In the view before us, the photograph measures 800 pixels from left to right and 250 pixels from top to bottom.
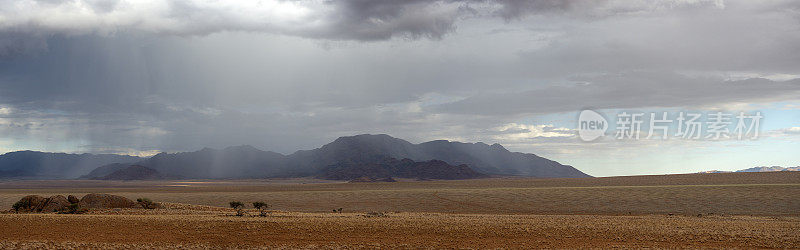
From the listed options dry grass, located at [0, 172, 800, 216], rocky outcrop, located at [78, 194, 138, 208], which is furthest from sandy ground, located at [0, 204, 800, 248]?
dry grass, located at [0, 172, 800, 216]

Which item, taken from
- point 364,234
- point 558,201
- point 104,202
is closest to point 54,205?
point 104,202

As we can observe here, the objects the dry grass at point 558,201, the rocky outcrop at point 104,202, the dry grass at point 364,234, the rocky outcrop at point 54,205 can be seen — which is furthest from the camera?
the dry grass at point 558,201

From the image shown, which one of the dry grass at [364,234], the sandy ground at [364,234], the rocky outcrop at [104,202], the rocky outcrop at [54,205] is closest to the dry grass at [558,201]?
the rocky outcrop at [104,202]

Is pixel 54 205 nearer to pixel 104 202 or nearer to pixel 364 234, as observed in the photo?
pixel 104 202

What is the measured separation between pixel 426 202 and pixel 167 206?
81.6ft

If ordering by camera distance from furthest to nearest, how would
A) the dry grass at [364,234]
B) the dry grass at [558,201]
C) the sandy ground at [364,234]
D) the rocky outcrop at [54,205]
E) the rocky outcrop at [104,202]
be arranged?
the dry grass at [558,201] < the rocky outcrop at [104,202] < the rocky outcrop at [54,205] < the dry grass at [364,234] < the sandy ground at [364,234]

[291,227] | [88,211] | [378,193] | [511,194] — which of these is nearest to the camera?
[291,227]

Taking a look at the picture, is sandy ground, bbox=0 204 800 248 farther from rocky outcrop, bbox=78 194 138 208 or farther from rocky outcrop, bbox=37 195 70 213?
rocky outcrop, bbox=78 194 138 208

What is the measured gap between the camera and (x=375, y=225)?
98.7ft

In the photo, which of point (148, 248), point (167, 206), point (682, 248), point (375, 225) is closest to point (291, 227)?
point (375, 225)

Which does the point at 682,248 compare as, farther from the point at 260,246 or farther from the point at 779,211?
the point at 779,211

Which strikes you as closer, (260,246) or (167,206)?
(260,246)

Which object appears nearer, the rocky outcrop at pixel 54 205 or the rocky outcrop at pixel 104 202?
the rocky outcrop at pixel 54 205

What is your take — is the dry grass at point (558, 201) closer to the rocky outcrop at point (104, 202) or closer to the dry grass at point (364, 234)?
the rocky outcrop at point (104, 202)
